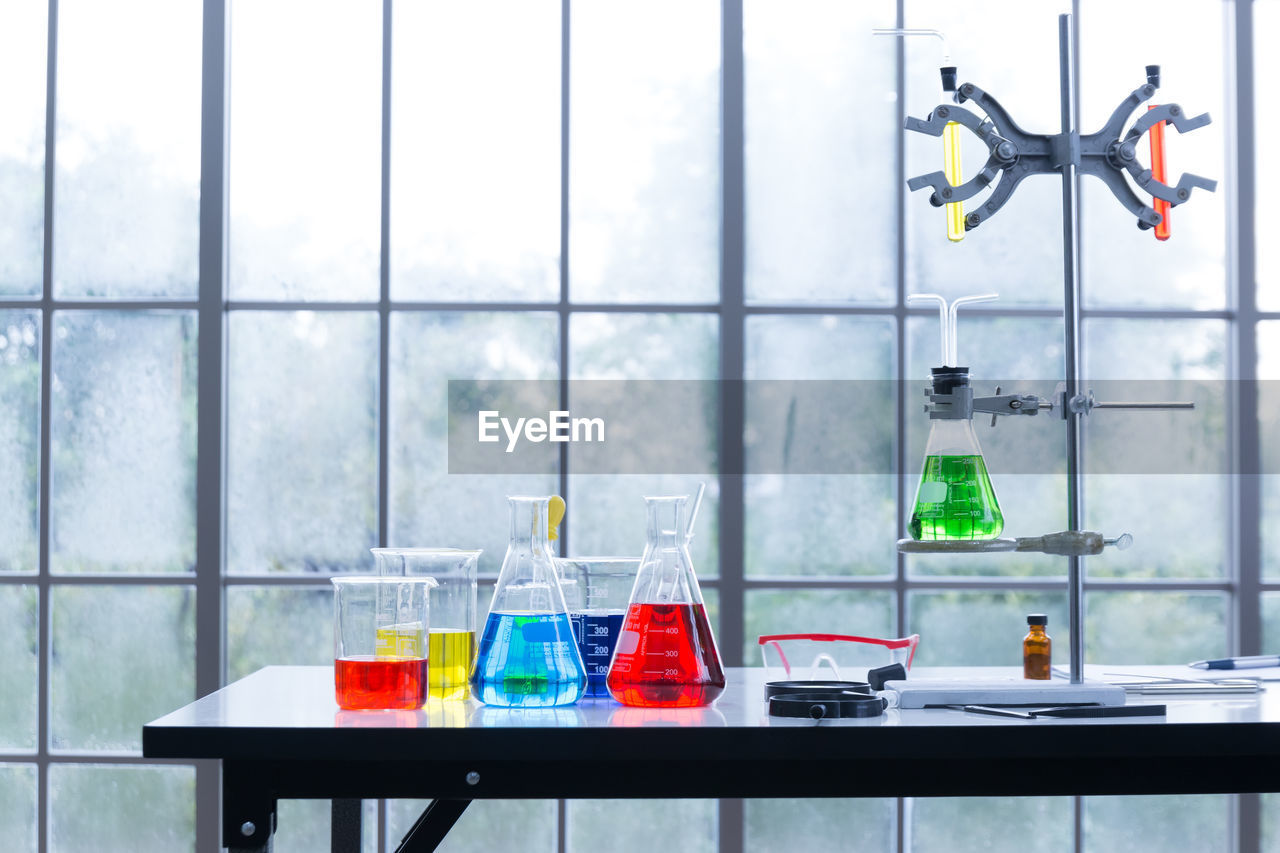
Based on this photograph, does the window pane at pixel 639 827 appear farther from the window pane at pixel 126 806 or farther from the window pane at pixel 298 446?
the window pane at pixel 126 806

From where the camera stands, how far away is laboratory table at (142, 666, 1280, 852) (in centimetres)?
109

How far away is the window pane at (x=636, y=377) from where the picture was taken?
8.68 feet

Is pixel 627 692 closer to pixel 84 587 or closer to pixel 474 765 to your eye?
pixel 474 765

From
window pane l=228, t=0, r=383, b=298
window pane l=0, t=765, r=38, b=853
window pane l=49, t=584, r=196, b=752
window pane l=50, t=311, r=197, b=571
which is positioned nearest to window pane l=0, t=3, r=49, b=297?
window pane l=50, t=311, r=197, b=571

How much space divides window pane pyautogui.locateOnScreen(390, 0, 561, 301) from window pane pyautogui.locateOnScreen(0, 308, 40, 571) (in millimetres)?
830

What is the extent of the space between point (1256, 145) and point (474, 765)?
2.39 m

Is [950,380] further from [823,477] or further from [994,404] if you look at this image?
[823,477]

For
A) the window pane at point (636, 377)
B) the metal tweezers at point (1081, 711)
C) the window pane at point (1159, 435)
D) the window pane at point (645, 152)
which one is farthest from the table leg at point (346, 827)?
the window pane at point (1159, 435)

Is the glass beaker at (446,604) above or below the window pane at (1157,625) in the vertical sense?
above

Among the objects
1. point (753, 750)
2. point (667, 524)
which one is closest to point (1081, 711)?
point (753, 750)

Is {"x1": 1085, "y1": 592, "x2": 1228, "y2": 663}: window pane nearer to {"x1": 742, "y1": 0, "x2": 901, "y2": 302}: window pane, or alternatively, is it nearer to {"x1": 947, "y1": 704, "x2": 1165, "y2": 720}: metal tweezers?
{"x1": 742, "y1": 0, "x2": 901, "y2": 302}: window pane

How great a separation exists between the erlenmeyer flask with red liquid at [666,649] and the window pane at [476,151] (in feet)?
4.83

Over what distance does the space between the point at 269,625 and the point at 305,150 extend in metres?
1.07

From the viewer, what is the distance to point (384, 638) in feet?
4.00
